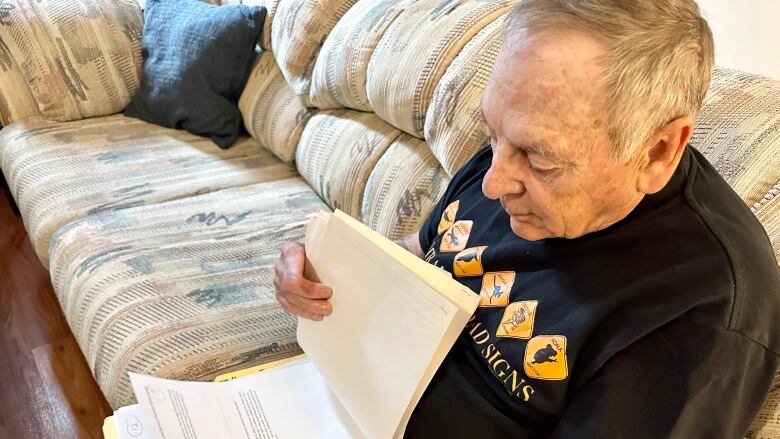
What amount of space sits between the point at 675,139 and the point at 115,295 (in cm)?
111

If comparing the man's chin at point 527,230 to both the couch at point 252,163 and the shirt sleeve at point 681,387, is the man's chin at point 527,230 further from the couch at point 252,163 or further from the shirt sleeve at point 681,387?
the couch at point 252,163

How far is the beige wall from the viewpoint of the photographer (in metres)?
1.18

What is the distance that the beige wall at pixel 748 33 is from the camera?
118cm

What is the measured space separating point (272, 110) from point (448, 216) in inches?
42.8

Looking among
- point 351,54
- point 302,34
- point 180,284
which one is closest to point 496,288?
point 180,284

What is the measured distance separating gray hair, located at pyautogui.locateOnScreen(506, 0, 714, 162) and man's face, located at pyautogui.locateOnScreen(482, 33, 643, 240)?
1 cm

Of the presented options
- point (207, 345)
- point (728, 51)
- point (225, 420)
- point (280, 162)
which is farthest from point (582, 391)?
point (280, 162)

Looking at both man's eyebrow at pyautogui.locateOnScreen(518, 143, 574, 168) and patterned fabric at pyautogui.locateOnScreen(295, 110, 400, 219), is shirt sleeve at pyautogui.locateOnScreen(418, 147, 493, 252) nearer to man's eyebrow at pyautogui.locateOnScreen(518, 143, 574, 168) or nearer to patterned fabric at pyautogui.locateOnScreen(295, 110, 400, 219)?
man's eyebrow at pyautogui.locateOnScreen(518, 143, 574, 168)

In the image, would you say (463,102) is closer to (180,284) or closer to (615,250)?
(615,250)

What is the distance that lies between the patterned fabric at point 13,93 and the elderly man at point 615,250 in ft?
6.01

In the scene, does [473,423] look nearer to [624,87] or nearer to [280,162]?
→ [624,87]

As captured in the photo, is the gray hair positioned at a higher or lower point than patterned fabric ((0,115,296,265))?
higher

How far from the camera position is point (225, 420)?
3.13 feet

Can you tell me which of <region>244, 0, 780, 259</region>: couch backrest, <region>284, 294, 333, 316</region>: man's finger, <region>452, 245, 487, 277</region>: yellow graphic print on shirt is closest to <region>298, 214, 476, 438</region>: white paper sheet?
<region>284, 294, 333, 316</region>: man's finger
